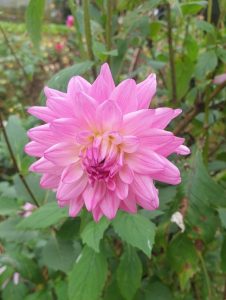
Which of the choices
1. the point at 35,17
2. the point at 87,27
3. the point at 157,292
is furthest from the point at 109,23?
the point at 157,292

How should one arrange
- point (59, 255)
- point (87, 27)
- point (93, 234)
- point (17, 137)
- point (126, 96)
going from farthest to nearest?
point (17, 137)
point (59, 255)
point (87, 27)
point (93, 234)
point (126, 96)

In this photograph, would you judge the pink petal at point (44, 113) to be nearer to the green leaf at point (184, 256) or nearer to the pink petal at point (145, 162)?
the pink petal at point (145, 162)

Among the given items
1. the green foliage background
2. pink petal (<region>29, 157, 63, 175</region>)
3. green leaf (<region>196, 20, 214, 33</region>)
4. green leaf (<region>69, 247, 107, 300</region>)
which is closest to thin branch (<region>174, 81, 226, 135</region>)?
the green foliage background

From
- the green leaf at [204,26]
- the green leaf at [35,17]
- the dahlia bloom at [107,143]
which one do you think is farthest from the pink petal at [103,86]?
the green leaf at [204,26]

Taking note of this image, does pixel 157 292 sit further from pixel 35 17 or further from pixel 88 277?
pixel 35 17

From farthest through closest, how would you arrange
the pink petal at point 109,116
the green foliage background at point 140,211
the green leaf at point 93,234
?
the green foliage background at point 140,211
the green leaf at point 93,234
the pink petal at point 109,116

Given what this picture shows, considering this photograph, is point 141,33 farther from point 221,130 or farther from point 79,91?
point 79,91

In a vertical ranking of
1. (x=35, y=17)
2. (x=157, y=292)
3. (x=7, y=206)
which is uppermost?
(x=35, y=17)
